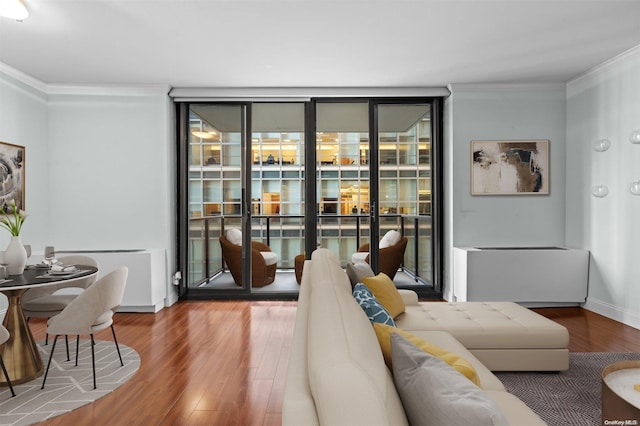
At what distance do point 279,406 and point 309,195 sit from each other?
3.20m

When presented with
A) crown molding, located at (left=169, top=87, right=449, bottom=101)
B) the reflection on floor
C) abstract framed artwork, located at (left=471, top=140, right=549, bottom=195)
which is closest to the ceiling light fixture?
crown molding, located at (left=169, top=87, right=449, bottom=101)

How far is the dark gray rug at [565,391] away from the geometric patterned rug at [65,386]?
2.64 metres

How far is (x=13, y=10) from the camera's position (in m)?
2.92

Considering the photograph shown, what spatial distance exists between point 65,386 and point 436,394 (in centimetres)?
272

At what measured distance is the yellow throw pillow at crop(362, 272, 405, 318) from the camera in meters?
2.79

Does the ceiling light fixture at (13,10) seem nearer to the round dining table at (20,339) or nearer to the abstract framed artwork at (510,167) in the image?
the round dining table at (20,339)

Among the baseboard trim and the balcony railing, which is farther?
the balcony railing

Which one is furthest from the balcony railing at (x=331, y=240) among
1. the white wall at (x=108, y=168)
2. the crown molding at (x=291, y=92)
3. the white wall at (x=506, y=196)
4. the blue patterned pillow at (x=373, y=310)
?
the blue patterned pillow at (x=373, y=310)

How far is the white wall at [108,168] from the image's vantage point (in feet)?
16.5

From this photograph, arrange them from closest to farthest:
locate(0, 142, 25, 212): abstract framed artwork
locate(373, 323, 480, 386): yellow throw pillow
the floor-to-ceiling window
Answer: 1. locate(373, 323, 480, 386): yellow throw pillow
2. locate(0, 142, 25, 212): abstract framed artwork
3. the floor-to-ceiling window

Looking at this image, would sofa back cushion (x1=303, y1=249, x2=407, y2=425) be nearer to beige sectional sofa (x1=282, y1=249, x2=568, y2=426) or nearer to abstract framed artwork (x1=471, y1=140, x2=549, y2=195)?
beige sectional sofa (x1=282, y1=249, x2=568, y2=426)

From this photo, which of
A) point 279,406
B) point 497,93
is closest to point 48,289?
point 279,406

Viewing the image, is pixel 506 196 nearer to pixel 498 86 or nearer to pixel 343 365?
pixel 498 86

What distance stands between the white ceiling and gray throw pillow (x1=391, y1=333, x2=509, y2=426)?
8.60ft
